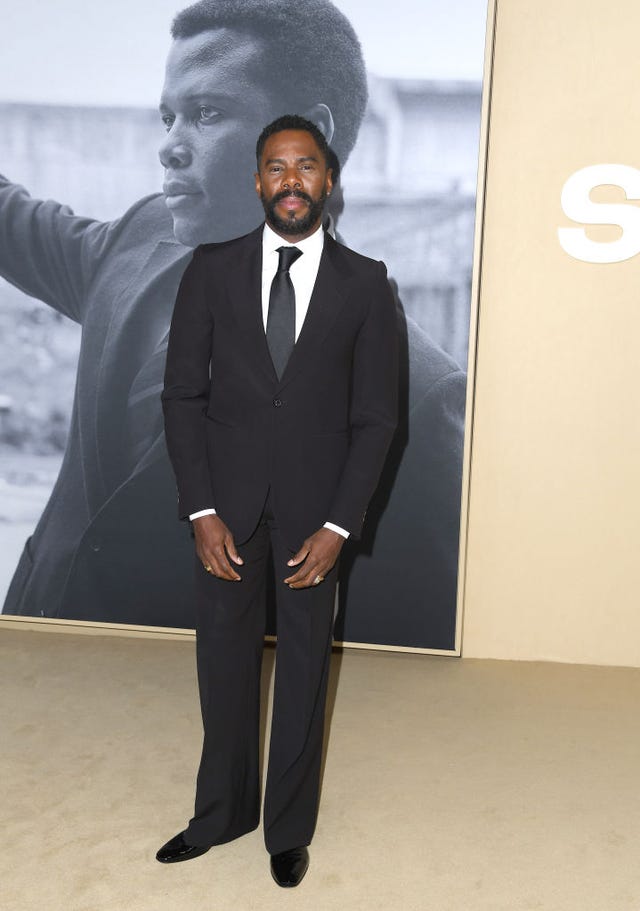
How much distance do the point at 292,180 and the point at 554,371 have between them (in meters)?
1.61

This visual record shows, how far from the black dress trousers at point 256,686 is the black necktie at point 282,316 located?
35cm

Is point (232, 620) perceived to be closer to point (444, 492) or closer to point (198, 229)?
point (444, 492)

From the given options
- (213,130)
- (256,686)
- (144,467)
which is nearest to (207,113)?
(213,130)

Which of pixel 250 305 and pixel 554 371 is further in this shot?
pixel 554 371

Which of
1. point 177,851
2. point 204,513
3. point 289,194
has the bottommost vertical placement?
point 177,851

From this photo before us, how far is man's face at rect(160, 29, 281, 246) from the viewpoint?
342 centimetres

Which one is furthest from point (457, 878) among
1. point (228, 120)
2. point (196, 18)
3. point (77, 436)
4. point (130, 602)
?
point (196, 18)

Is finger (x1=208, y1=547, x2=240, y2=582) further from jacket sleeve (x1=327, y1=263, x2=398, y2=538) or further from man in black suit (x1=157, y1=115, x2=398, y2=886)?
jacket sleeve (x1=327, y1=263, x2=398, y2=538)

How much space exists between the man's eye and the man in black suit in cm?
127

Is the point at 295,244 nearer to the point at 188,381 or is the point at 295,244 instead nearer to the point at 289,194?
the point at 289,194

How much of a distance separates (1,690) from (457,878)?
168 centimetres

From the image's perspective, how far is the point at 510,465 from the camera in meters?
3.58

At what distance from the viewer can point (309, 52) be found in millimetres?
3381

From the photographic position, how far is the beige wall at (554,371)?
132 inches
